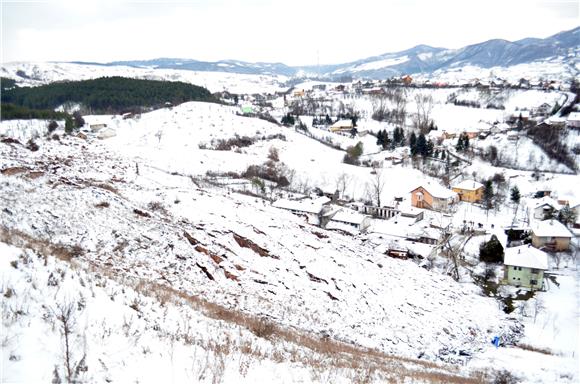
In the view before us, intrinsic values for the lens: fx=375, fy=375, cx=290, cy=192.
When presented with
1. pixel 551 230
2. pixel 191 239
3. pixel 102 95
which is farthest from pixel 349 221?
pixel 102 95

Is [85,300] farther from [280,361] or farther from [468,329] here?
[468,329]

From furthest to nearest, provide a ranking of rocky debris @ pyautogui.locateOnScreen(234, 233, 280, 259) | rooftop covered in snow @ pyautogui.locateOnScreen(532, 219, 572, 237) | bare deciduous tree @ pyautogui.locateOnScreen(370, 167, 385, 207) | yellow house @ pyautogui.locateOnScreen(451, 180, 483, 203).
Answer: yellow house @ pyautogui.locateOnScreen(451, 180, 483, 203) < bare deciduous tree @ pyautogui.locateOnScreen(370, 167, 385, 207) < rooftop covered in snow @ pyautogui.locateOnScreen(532, 219, 572, 237) < rocky debris @ pyautogui.locateOnScreen(234, 233, 280, 259)

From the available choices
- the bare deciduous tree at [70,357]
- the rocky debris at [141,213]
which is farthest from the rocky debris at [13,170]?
the bare deciduous tree at [70,357]

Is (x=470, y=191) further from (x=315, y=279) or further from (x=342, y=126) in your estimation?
(x=342, y=126)


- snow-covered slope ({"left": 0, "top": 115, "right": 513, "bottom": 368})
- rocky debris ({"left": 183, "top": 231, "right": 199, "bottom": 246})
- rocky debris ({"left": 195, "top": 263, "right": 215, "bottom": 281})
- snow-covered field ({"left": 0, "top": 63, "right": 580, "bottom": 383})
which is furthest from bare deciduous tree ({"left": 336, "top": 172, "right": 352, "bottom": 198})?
rocky debris ({"left": 195, "top": 263, "right": 215, "bottom": 281})

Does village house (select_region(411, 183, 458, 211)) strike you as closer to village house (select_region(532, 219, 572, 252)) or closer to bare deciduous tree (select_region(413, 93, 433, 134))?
village house (select_region(532, 219, 572, 252))

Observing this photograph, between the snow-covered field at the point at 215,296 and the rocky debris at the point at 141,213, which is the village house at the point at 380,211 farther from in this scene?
the rocky debris at the point at 141,213
